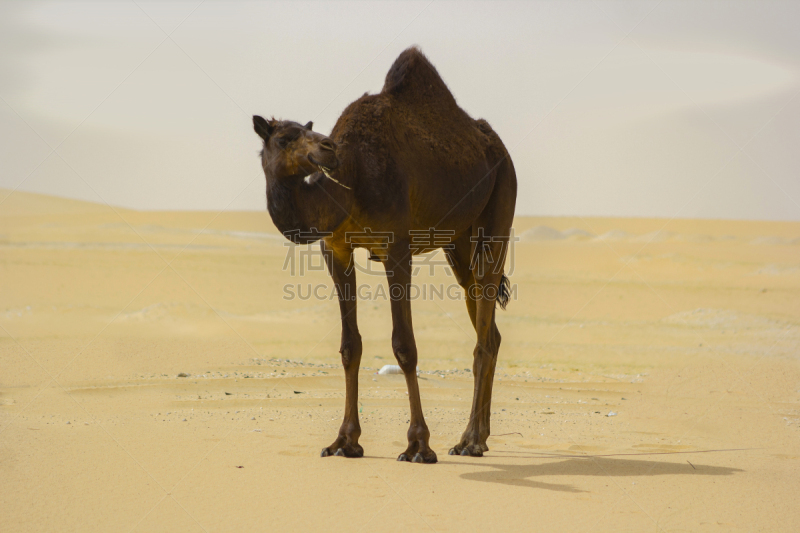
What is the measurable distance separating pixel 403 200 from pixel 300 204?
47.4 inches

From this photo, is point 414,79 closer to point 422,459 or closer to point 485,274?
point 485,274

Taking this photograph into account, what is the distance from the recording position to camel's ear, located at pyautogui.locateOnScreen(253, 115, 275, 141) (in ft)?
20.8

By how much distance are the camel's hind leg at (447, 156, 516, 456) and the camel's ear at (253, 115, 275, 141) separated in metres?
3.02

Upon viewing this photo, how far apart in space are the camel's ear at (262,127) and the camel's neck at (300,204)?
16.8 inches

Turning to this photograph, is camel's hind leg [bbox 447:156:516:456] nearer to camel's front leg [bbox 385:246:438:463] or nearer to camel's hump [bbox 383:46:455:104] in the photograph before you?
camel's hump [bbox 383:46:455:104]

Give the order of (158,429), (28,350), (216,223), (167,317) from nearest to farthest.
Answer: (158,429), (28,350), (167,317), (216,223)

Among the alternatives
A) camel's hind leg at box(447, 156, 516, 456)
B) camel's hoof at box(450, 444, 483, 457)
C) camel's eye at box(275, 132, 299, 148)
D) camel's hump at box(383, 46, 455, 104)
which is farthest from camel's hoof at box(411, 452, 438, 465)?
camel's hump at box(383, 46, 455, 104)

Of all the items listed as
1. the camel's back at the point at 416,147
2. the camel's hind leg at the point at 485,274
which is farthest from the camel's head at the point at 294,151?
the camel's hind leg at the point at 485,274

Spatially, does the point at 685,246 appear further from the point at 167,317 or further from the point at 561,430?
the point at 561,430

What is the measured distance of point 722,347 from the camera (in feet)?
58.3

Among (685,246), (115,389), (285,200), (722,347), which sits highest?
(685,246)

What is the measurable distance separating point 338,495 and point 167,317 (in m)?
15.8

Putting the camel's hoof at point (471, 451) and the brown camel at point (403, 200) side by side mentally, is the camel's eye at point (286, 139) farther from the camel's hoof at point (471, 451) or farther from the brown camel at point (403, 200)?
A: the camel's hoof at point (471, 451)

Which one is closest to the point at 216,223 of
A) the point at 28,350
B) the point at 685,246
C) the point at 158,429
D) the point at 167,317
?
the point at 685,246
